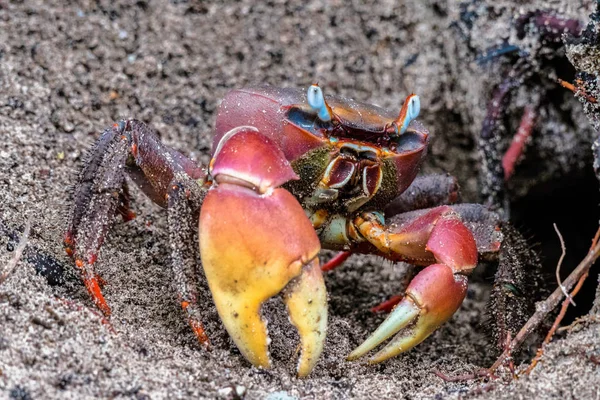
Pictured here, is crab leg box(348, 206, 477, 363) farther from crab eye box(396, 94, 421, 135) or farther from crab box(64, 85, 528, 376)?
crab eye box(396, 94, 421, 135)

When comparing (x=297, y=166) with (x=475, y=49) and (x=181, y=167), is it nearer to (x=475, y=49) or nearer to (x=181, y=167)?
(x=181, y=167)

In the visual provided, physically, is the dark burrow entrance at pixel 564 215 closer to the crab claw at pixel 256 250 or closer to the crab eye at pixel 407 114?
the crab eye at pixel 407 114

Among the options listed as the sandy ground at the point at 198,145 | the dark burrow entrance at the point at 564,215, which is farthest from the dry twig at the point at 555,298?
the dark burrow entrance at the point at 564,215

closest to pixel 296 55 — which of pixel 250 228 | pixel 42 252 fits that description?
pixel 42 252

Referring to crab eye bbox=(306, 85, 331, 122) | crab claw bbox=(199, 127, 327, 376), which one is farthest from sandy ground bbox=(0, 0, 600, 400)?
crab eye bbox=(306, 85, 331, 122)

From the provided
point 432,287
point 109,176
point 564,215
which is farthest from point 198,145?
point 564,215
